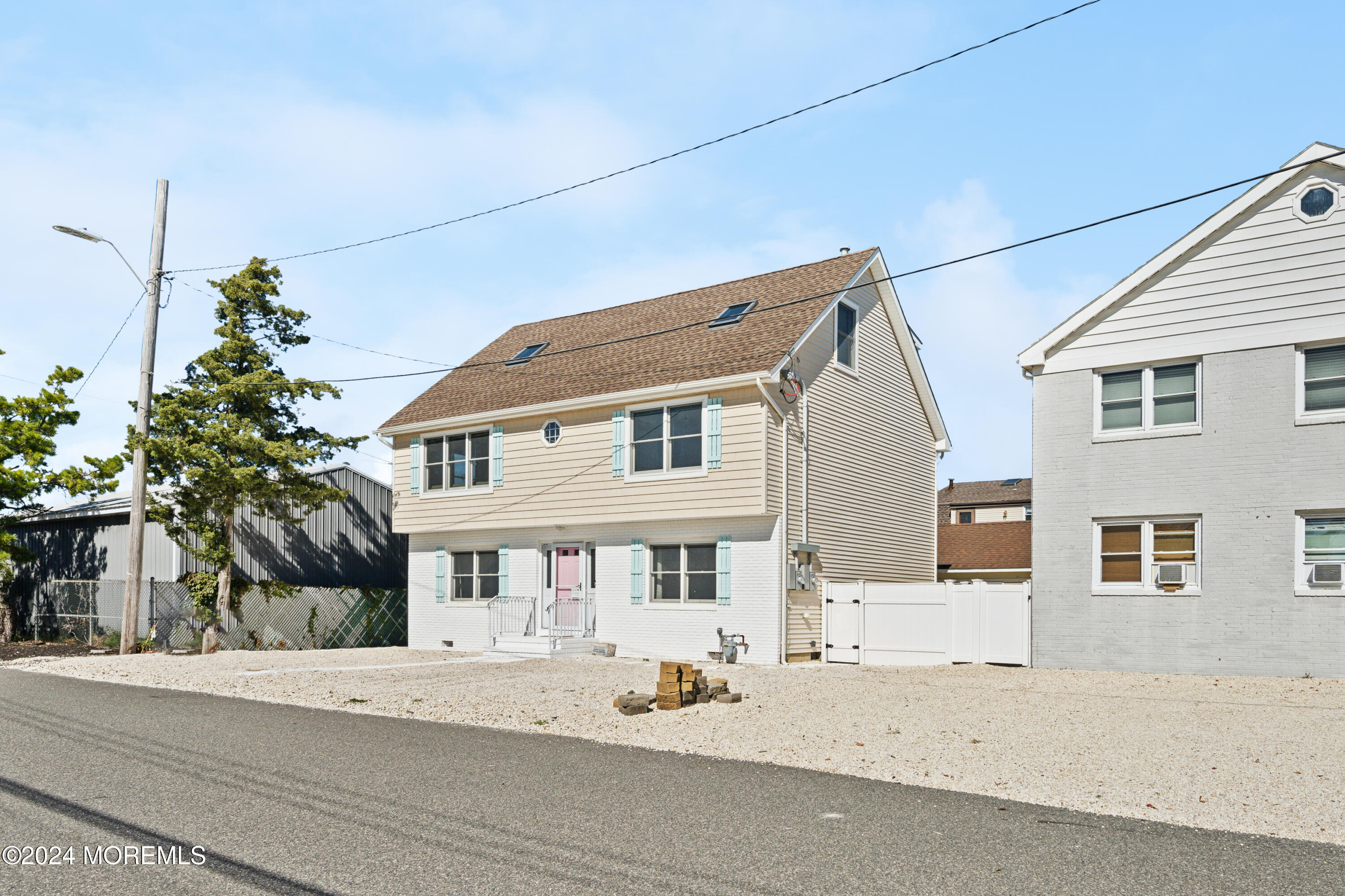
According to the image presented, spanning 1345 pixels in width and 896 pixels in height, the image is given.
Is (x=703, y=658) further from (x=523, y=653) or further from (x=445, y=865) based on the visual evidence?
(x=445, y=865)

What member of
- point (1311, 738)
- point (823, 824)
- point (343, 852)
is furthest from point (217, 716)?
point (1311, 738)

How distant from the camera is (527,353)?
89.5 ft

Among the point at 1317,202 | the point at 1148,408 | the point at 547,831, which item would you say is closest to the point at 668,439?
the point at 1148,408

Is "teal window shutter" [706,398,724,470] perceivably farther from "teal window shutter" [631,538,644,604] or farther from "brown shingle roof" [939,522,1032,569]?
"brown shingle roof" [939,522,1032,569]

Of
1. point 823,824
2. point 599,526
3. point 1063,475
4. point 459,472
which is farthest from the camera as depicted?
point 459,472

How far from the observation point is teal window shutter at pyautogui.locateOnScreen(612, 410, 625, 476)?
881 inches

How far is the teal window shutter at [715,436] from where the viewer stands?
20938 millimetres

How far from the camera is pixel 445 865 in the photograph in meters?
6.02

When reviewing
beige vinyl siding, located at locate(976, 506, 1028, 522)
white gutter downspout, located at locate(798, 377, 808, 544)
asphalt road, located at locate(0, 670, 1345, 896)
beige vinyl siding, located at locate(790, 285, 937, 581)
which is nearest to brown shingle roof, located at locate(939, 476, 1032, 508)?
beige vinyl siding, located at locate(976, 506, 1028, 522)

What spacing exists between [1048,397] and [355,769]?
46.5 ft

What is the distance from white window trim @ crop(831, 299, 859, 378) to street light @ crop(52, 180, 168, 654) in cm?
1436

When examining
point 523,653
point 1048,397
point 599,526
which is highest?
point 1048,397

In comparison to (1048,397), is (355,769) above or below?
below

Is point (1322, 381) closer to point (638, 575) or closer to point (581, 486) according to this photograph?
point (638, 575)
